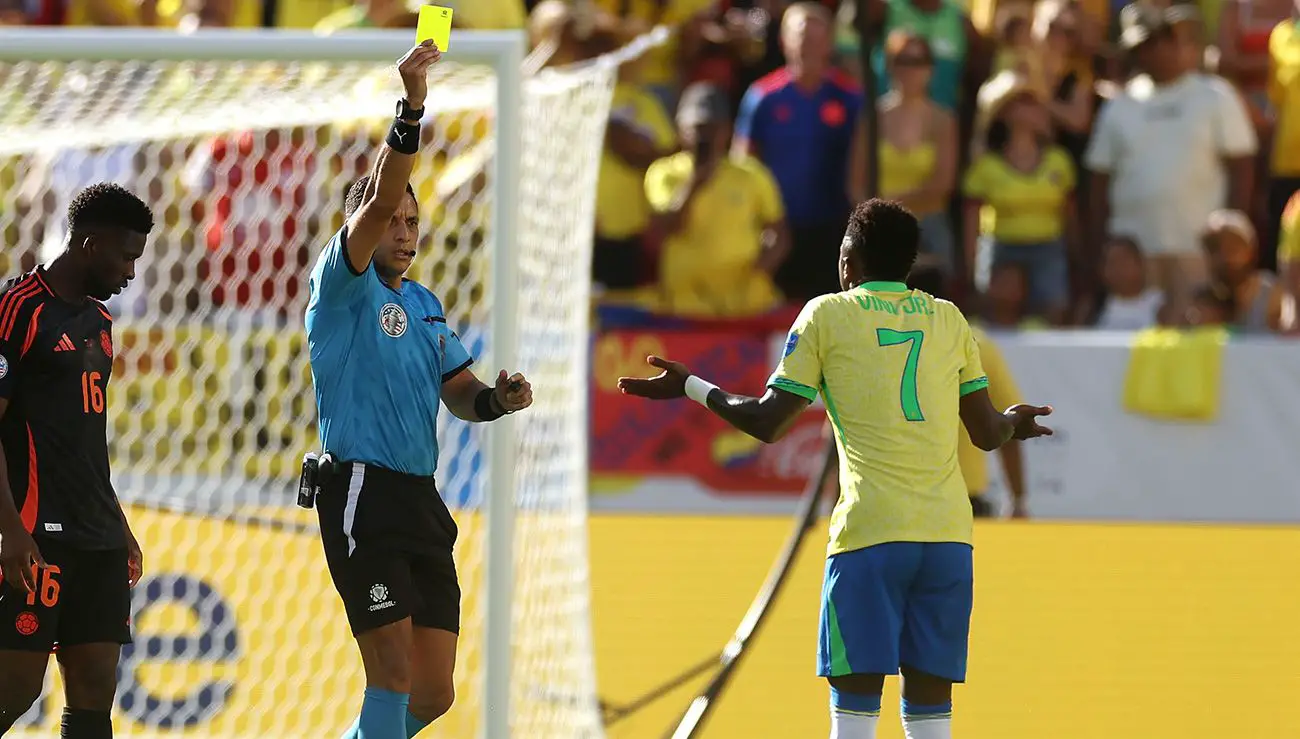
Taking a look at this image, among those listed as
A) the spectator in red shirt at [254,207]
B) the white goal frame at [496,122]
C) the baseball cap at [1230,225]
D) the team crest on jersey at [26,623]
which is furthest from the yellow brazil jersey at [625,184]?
the team crest on jersey at [26,623]

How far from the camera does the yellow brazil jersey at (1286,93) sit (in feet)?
31.8

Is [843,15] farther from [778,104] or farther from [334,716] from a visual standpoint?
[334,716]

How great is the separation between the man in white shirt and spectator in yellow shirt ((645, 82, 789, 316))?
187 centimetres

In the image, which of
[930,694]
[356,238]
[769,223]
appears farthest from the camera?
[769,223]

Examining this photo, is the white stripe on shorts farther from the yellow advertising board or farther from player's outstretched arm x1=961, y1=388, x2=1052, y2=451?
the yellow advertising board

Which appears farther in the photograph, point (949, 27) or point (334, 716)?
point (949, 27)

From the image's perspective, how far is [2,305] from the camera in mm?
3986

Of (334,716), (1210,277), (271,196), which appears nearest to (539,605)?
(334,716)

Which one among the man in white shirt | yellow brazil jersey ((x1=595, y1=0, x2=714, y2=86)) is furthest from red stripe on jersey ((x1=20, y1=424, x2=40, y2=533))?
the man in white shirt

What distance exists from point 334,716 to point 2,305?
270 cm

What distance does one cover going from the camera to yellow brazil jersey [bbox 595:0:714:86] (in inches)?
393

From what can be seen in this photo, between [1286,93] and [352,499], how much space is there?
23.9ft

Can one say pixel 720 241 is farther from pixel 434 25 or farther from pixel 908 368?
pixel 434 25

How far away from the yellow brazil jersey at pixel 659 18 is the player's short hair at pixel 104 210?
599 centimetres
